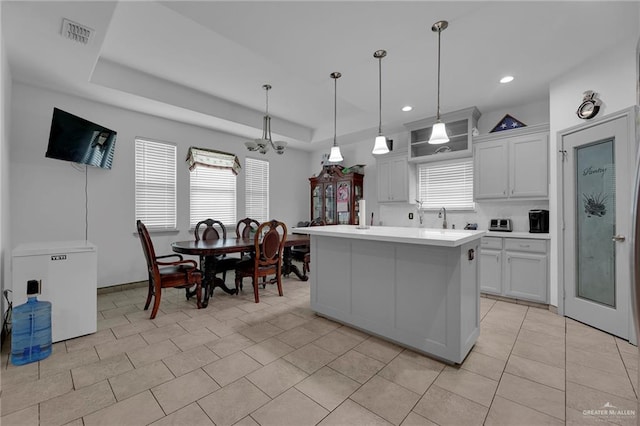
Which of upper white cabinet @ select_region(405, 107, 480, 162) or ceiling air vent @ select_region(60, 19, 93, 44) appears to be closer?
ceiling air vent @ select_region(60, 19, 93, 44)

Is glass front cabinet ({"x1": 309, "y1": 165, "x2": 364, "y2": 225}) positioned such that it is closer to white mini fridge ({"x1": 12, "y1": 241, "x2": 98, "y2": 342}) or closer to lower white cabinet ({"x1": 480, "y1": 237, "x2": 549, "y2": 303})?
lower white cabinet ({"x1": 480, "y1": 237, "x2": 549, "y2": 303})

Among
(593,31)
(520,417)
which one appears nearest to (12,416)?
(520,417)

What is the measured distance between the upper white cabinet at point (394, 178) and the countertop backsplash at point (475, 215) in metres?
0.32

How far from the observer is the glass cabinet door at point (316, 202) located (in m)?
6.43

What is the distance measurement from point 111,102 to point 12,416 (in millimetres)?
3720

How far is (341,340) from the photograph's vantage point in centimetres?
259

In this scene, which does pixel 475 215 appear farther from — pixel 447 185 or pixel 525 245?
pixel 525 245

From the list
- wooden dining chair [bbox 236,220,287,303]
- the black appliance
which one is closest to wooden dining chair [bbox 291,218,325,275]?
wooden dining chair [bbox 236,220,287,303]

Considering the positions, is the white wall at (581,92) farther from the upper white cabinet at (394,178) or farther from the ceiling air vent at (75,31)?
the ceiling air vent at (75,31)

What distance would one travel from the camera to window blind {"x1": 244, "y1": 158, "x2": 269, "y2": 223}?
586 cm

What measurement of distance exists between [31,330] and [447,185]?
5.34 metres

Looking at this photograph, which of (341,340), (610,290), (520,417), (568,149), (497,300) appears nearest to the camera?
(520,417)

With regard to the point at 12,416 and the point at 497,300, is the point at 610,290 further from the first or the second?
the point at 12,416

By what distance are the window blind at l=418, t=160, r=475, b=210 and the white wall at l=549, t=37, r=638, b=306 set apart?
117cm
